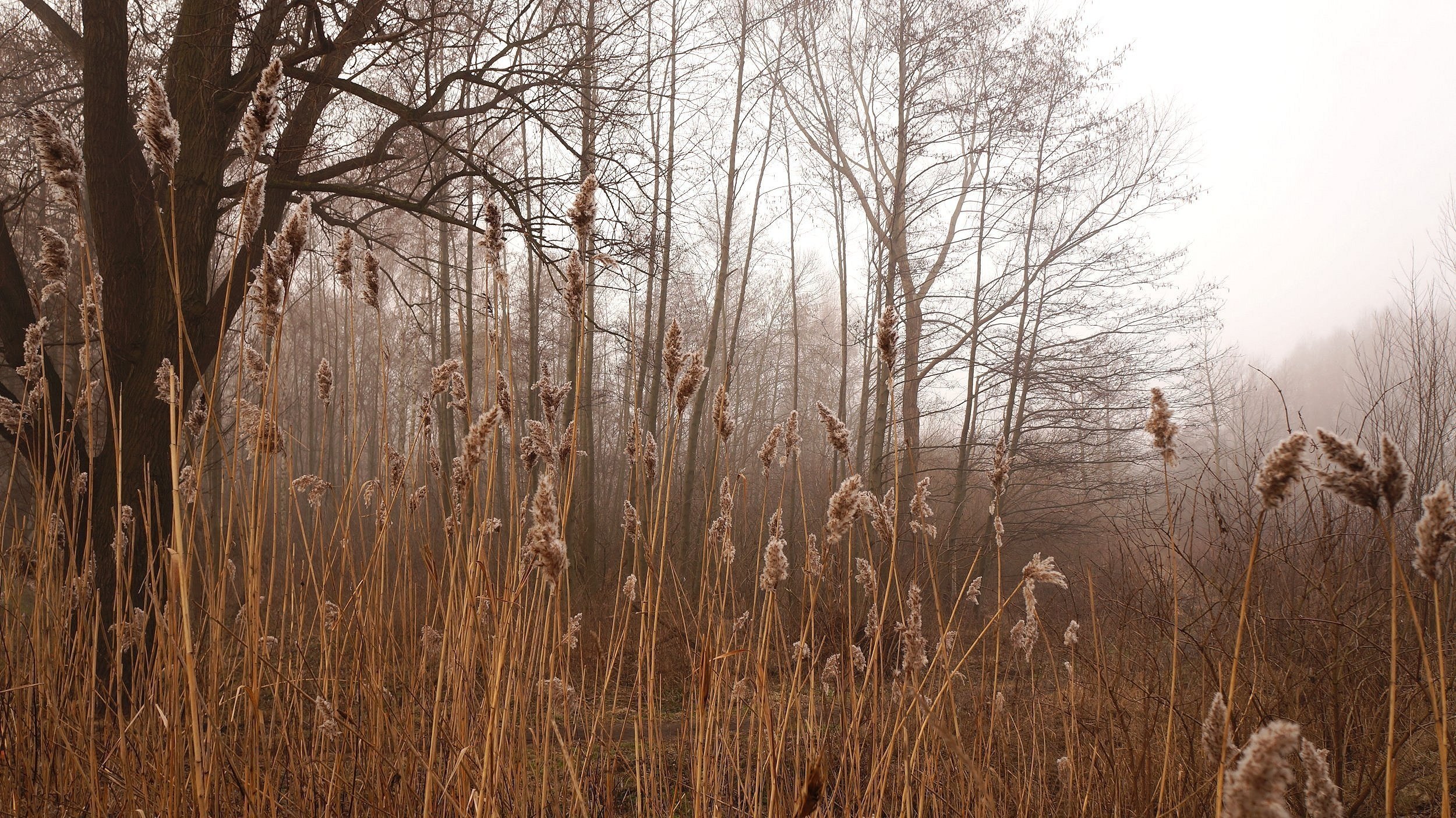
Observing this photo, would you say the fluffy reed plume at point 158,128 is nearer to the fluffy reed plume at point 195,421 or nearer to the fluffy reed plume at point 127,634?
the fluffy reed plume at point 195,421

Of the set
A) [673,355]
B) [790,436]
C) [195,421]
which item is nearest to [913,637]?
[790,436]

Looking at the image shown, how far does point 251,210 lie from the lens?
1.38 metres

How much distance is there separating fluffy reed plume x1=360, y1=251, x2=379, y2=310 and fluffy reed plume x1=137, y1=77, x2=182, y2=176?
1.28ft

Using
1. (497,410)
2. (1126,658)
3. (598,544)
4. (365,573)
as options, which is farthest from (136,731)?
(598,544)

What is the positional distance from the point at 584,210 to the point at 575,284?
0.13 metres

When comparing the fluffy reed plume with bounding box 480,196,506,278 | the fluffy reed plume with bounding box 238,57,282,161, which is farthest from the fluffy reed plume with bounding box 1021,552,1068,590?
the fluffy reed plume with bounding box 238,57,282,161

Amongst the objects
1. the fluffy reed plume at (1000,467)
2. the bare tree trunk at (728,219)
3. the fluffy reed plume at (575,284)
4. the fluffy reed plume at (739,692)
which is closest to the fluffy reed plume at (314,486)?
the fluffy reed plume at (575,284)

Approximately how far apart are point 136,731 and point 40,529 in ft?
1.96

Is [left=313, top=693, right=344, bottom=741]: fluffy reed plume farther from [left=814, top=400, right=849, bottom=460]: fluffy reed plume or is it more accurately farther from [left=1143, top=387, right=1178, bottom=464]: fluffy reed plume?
[left=1143, top=387, right=1178, bottom=464]: fluffy reed plume

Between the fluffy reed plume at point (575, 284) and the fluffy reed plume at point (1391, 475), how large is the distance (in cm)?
110

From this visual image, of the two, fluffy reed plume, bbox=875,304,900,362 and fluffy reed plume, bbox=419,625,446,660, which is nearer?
fluffy reed plume, bbox=875,304,900,362

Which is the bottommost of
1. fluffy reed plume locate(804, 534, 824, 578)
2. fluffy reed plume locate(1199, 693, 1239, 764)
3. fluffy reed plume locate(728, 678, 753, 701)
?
fluffy reed plume locate(728, 678, 753, 701)

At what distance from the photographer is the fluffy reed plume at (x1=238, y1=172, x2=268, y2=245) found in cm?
131

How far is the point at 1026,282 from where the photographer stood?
10.1 meters
